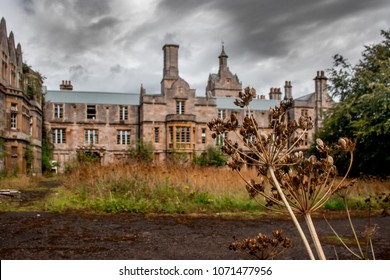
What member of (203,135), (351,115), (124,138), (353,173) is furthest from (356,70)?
(124,138)

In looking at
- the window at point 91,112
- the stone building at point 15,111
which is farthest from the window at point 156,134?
the stone building at point 15,111

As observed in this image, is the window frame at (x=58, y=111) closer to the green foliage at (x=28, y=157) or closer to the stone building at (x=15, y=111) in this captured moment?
the stone building at (x=15, y=111)

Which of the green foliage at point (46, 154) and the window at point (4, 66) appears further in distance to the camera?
the green foliage at point (46, 154)

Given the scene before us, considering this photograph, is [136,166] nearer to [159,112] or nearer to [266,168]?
[266,168]

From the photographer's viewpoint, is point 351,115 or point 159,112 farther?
point 159,112

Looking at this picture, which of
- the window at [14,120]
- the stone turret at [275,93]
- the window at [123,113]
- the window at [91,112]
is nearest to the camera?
the window at [14,120]

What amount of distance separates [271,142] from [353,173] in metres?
13.1

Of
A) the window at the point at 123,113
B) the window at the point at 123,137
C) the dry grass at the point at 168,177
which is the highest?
the window at the point at 123,113

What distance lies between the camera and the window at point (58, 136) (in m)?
29.5

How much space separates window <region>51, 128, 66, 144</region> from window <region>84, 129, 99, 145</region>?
1.75 metres

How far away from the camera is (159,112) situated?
29984 millimetres

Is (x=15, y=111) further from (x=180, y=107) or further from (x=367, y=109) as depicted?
(x=367, y=109)

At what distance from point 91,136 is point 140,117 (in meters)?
4.43

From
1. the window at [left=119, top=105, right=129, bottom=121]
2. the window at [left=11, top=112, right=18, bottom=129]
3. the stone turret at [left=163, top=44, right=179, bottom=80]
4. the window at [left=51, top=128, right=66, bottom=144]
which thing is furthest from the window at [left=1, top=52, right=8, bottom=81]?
the stone turret at [left=163, top=44, right=179, bottom=80]
